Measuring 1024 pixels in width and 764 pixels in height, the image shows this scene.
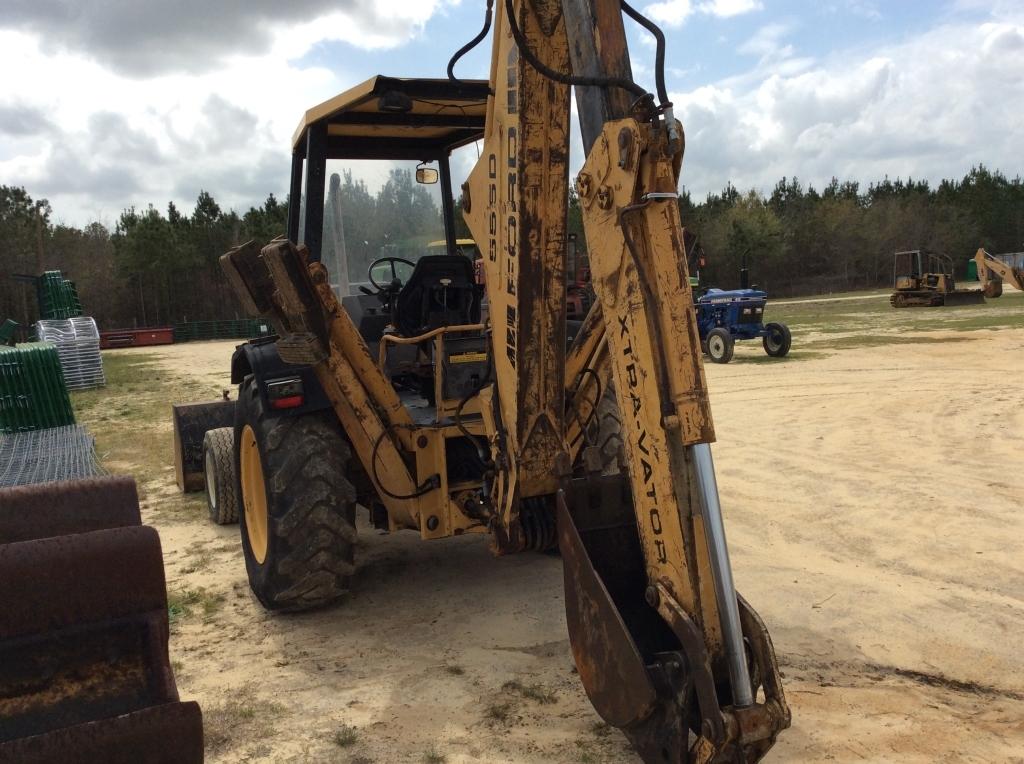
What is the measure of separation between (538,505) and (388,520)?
1.15 m

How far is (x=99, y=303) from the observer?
46.4m

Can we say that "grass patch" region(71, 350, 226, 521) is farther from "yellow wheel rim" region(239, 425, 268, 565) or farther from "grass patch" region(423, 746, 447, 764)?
"grass patch" region(423, 746, 447, 764)

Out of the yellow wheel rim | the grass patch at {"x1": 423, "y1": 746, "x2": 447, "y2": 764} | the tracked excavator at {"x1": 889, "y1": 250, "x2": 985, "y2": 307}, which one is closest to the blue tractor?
the yellow wheel rim

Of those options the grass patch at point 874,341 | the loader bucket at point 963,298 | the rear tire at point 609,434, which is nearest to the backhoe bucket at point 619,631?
the rear tire at point 609,434

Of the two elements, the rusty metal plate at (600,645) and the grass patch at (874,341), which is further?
the grass patch at (874,341)

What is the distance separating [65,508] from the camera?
10.2ft

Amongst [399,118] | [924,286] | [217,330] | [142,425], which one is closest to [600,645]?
[399,118]

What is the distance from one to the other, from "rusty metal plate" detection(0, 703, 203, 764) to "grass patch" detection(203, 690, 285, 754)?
0.73 metres

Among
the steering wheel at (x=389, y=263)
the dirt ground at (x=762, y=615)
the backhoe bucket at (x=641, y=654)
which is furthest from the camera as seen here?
the steering wheel at (x=389, y=263)

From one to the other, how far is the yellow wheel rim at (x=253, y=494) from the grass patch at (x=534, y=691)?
183cm

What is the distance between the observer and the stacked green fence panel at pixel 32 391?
11953 millimetres

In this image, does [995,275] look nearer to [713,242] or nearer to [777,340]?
[777,340]

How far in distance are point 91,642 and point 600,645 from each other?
68.1 inches

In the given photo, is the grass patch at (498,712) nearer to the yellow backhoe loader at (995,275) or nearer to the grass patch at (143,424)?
the grass patch at (143,424)
